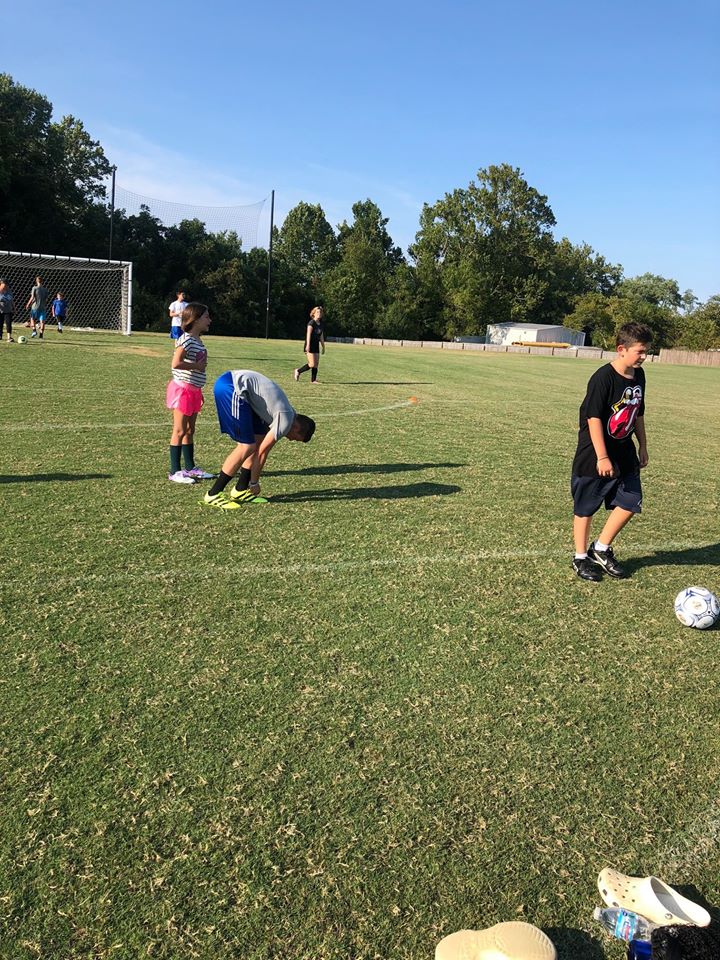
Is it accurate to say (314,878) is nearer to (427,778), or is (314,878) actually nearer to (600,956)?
(427,778)

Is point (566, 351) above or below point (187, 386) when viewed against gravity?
above

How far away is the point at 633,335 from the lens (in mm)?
4492

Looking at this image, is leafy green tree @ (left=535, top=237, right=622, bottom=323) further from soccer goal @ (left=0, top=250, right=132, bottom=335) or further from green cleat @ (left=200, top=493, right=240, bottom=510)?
green cleat @ (left=200, top=493, right=240, bottom=510)

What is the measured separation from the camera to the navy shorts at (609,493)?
4.71 metres

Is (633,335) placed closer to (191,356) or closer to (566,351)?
(191,356)

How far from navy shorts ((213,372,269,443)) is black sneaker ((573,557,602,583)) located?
2878 mm

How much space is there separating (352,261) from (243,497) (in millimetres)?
79487

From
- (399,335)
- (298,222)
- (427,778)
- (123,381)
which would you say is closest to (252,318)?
(399,335)

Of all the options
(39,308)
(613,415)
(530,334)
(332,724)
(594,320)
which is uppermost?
(594,320)

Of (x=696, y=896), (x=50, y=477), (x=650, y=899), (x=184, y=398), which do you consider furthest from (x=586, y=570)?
(x=50, y=477)

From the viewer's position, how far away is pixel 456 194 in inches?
3494

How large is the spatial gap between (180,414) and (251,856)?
4887 millimetres

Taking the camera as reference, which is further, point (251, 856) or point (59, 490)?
point (59, 490)

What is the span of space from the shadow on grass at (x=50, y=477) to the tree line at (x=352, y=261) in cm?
2355
